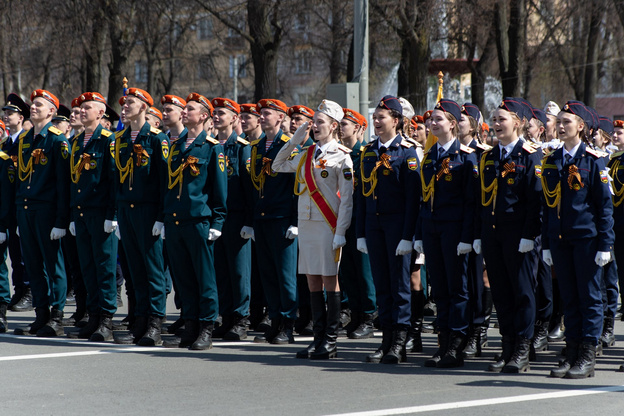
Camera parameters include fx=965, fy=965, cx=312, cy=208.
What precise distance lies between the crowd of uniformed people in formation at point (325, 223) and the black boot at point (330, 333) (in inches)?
0.8

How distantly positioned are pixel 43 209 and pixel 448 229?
4526mm

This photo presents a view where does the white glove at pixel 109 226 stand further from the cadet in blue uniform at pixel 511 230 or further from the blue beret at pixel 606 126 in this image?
the blue beret at pixel 606 126

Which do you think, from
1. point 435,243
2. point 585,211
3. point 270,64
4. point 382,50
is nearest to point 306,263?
point 435,243

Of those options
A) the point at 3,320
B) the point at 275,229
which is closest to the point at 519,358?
the point at 275,229

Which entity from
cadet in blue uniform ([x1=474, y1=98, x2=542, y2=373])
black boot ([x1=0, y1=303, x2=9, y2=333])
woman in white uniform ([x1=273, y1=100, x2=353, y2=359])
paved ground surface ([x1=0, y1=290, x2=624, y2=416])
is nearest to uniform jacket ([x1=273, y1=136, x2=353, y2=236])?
woman in white uniform ([x1=273, y1=100, x2=353, y2=359])

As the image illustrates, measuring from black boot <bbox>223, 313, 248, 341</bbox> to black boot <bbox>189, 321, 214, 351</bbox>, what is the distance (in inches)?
23.5

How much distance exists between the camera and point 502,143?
845 centimetres

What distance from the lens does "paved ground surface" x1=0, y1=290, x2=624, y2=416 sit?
689cm

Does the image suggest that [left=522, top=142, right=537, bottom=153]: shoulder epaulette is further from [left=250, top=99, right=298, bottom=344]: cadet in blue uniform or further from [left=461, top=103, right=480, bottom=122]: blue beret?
[left=250, top=99, right=298, bottom=344]: cadet in blue uniform

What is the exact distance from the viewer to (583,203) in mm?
8039

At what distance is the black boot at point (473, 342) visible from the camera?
29.4 ft

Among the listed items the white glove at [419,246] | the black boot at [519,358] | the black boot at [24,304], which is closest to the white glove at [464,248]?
the white glove at [419,246]

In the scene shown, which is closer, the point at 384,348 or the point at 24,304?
the point at 384,348

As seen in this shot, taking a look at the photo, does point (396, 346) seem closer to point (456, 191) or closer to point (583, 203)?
point (456, 191)
